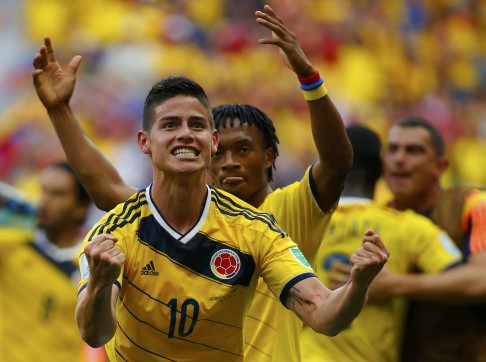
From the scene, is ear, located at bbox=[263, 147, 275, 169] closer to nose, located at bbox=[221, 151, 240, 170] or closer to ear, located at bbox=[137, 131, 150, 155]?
nose, located at bbox=[221, 151, 240, 170]

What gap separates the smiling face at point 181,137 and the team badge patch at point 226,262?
0.34 m

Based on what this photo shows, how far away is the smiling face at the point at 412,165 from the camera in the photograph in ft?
23.1

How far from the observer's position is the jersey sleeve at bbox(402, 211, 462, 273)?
20.2 ft

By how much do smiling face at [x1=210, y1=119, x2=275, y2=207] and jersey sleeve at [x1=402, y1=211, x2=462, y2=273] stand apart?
1.15 metres

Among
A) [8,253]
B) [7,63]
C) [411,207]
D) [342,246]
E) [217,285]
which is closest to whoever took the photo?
[217,285]

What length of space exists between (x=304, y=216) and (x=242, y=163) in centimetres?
44

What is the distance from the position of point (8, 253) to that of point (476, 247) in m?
3.31

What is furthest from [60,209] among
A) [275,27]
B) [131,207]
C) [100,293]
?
[100,293]

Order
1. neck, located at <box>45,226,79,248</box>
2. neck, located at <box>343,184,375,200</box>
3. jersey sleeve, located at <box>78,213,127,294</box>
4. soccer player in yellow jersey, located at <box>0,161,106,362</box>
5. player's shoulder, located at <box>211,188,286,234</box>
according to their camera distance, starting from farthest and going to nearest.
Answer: neck, located at <box>45,226,79,248</box> → soccer player in yellow jersey, located at <box>0,161,106,362</box> → neck, located at <box>343,184,375,200</box> → player's shoulder, located at <box>211,188,286,234</box> → jersey sleeve, located at <box>78,213,127,294</box>

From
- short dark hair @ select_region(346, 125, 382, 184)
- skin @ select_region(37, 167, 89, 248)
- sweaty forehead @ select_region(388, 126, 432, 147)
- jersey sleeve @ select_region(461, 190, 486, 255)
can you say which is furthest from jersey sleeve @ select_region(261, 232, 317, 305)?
skin @ select_region(37, 167, 89, 248)

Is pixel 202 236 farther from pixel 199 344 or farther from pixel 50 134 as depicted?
pixel 50 134

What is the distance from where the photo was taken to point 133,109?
13289mm

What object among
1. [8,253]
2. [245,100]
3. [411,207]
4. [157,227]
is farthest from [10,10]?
[157,227]

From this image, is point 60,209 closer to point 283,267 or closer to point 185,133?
point 185,133
